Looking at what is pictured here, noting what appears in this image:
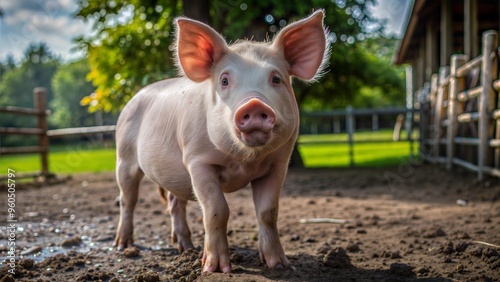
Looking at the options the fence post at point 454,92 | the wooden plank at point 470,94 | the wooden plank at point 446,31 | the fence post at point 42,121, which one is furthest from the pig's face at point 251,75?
the fence post at point 42,121

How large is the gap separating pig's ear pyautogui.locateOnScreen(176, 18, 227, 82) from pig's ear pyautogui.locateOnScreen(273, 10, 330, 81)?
0.38 meters

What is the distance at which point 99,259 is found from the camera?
12.0 feet

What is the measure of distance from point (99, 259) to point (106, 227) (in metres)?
1.40

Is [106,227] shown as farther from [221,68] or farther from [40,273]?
[221,68]

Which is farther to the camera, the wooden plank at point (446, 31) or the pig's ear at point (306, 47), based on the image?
the wooden plank at point (446, 31)

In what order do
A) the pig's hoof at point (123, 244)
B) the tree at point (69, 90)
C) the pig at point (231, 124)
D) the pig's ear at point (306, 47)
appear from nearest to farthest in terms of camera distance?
the pig at point (231, 124) < the pig's ear at point (306, 47) < the pig's hoof at point (123, 244) < the tree at point (69, 90)

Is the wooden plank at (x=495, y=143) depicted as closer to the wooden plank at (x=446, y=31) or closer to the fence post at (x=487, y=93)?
the fence post at (x=487, y=93)

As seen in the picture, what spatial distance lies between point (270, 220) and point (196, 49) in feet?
3.89

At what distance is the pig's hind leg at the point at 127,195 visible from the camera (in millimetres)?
4004

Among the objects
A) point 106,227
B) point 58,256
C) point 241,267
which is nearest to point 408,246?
point 241,267

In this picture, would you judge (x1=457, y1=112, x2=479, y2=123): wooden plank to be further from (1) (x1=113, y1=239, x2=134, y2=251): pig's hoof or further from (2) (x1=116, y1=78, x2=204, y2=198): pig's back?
(1) (x1=113, y1=239, x2=134, y2=251): pig's hoof

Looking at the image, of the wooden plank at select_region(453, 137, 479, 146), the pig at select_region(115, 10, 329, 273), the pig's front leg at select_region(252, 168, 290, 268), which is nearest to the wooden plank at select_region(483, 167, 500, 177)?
the wooden plank at select_region(453, 137, 479, 146)

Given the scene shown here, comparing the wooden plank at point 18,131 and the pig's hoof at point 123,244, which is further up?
the wooden plank at point 18,131

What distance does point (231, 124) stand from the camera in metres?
2.60
